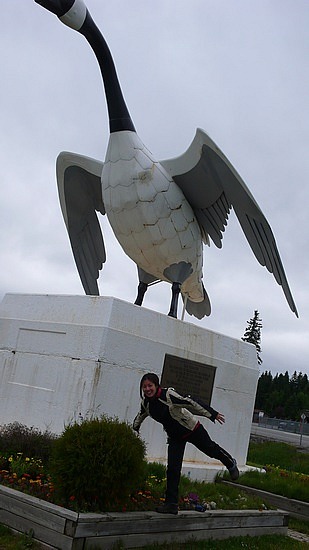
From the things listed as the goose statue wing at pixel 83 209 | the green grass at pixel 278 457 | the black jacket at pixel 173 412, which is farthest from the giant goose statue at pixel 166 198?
the green grass at pixel 278 457

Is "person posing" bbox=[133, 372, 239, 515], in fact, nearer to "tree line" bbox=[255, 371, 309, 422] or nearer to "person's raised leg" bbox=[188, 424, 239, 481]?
"person's raised leg" bbox=[188, 424, 239, 481]

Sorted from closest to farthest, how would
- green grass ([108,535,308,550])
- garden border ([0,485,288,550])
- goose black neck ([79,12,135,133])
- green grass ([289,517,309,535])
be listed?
garden border ([0,485,288,550])
green grass ([108,535,308,550])
green grass ([289,517,309,535])
goose black neck ([79,12,135,133])

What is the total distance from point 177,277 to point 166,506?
4167 mm

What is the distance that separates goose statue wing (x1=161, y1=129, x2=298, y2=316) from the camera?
7.64 m

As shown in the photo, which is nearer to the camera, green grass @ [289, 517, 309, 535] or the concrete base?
green grass @ [289, 517, 309, 535]

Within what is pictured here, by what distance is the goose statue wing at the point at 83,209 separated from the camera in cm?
909

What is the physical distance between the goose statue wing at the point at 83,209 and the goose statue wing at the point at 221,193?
1534 mm

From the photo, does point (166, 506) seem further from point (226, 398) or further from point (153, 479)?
point (226, 398)

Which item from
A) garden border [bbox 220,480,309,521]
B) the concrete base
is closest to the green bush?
the concrete base

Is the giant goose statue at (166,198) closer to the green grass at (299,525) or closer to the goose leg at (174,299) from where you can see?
the goose leg at (174,299)

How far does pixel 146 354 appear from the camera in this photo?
7.13 meters

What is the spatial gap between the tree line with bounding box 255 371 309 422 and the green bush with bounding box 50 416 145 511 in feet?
155

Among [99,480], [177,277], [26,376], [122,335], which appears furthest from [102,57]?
[99,480]

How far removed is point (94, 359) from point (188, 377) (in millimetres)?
1648
